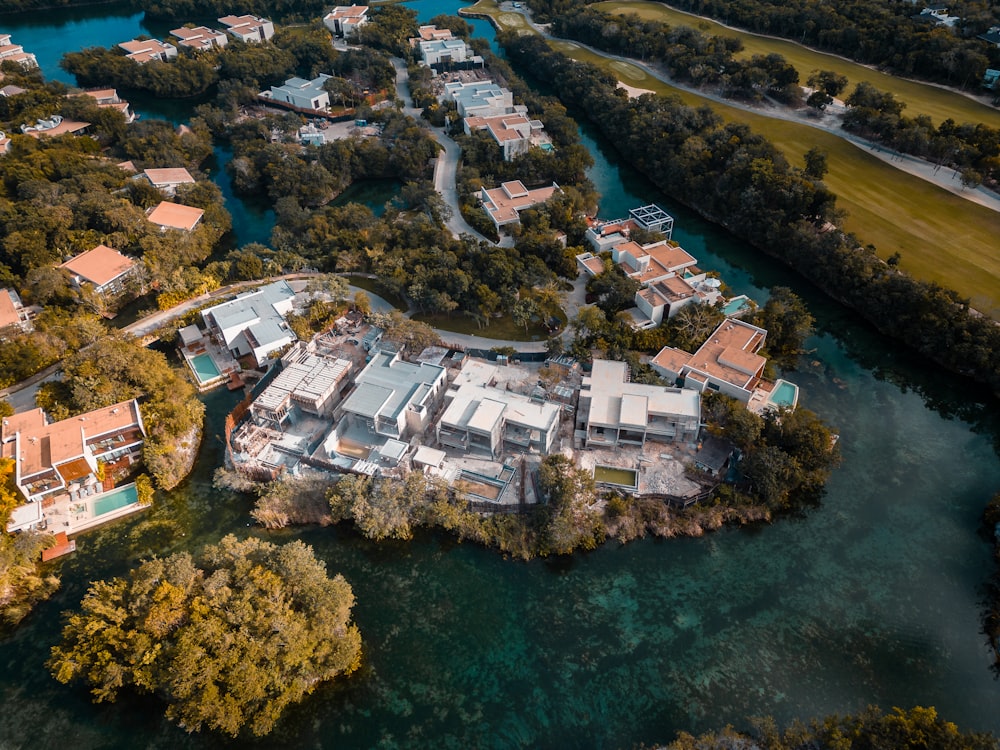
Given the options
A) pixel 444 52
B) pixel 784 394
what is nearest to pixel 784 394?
pixel 784 394

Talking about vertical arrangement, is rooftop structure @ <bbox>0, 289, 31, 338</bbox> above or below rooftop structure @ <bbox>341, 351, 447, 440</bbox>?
below

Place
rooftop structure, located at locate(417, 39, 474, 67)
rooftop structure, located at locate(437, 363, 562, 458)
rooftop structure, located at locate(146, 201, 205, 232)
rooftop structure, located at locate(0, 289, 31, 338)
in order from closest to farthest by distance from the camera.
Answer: rooftop structure, located at locate(437, 363, 562, 458) → rooftop structure, located at locate(0, 289, 31, 338) → rooftop structure, located at locate(146, 201, 205, 232) → rooftop structure, located at locate(417, 39, 474, 67)

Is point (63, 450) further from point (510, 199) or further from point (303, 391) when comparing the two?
point (510, 199)

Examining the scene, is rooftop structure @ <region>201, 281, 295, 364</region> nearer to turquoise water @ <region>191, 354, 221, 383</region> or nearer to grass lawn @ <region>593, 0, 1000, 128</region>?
turquoise water @ <region>191, 354, 221, 383</region>

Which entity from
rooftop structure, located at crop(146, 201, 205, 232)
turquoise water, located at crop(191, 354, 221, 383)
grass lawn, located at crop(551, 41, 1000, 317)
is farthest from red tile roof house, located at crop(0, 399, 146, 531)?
grass lawn, located at crop(551, 41, 1000, 317)

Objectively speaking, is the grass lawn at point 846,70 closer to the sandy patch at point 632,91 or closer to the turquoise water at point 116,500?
the sandy patch at point 632,91

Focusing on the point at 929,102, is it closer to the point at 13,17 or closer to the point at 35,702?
the point at 35,702

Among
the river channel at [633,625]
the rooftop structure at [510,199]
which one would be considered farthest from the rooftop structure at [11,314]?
the rooftop structure at [510,199]
